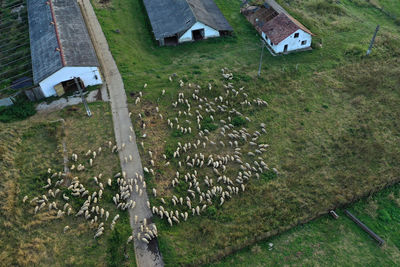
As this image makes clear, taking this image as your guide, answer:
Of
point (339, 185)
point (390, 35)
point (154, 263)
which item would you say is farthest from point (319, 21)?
point (154, 263)

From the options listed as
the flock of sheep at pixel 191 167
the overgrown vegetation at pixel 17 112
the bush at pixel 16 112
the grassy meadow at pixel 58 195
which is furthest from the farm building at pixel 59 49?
the flock of sheep at pixel 191 167

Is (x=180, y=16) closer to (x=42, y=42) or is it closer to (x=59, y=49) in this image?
(x=59, y=49)

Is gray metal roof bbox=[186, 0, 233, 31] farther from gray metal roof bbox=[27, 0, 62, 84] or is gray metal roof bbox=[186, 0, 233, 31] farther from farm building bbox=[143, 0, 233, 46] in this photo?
gray metal roof bbox=[27, 0, 62, 84]

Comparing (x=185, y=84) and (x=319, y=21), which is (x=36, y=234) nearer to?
(x=185, y=84)

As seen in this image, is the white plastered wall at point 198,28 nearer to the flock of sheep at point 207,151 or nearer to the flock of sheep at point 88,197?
the flock of sheep at point 207,151

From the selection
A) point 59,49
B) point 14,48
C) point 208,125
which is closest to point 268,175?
point 208,125
